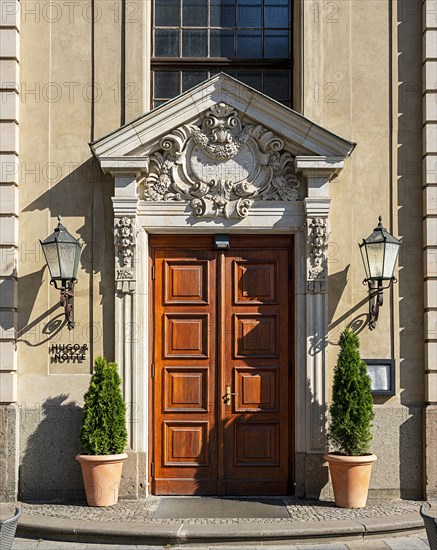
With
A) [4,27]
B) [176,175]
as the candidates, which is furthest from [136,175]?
[4,27]

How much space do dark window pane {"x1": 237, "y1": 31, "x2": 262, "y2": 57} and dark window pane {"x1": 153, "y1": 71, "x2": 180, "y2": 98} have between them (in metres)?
0.89

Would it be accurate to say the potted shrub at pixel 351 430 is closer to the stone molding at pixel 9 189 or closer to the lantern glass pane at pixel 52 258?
the lantern glass pane at pixel 52 258

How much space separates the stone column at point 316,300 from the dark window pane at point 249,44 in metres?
1.73

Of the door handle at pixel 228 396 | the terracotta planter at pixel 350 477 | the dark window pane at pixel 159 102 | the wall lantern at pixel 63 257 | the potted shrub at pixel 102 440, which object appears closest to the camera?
the terracotta planter at pixel 350 477

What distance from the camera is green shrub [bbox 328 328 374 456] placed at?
936cm

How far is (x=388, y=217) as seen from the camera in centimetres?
1020

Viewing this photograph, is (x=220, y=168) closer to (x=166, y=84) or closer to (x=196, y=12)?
(x=166, y=84)


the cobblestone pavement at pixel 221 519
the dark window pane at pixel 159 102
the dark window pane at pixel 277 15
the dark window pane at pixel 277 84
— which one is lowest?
the cobblestone pavement at pixel 221 519

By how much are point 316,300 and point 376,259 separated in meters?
0.92

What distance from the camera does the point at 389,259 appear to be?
9562 mm

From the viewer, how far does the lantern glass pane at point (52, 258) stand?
969 cm

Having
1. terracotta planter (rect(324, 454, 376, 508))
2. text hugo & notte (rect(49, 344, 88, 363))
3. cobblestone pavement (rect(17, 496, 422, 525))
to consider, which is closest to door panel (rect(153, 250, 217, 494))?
cobblestone pavement (rect(17, 496, 422, 525))

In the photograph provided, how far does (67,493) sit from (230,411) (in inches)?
87.3

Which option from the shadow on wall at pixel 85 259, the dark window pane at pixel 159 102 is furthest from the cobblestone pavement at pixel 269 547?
the dark window pane at pixel 159 102
